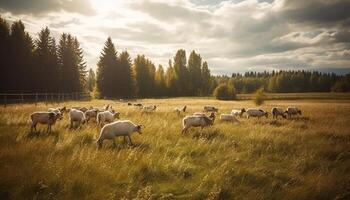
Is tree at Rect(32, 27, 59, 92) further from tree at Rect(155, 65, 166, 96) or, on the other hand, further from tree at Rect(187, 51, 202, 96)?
tree at Rect(187, 51, 202, 96)

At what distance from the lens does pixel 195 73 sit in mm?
101312

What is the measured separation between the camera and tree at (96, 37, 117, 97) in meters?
67.3

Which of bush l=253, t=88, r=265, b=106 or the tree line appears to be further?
bush l=253, t=88, r=265, b=106

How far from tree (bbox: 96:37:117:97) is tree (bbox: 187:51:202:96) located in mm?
37806

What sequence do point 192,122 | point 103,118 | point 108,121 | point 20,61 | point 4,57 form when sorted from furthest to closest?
1. point 20,61
2. point 4,57
3. point 108,121
4. point 103,118
5. point 192,122

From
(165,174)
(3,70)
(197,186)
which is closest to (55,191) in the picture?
(165,174)

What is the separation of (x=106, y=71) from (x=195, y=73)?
42.4 m

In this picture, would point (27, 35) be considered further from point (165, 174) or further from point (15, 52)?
point (165, 174)

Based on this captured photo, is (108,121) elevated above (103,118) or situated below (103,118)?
below

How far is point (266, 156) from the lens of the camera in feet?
35.3

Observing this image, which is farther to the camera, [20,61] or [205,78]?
[205,78]

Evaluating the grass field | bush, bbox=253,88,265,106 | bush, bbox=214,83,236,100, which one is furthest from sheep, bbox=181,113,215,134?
bush, bbox=214,83,236,100

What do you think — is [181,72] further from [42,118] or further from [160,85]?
[42,118]

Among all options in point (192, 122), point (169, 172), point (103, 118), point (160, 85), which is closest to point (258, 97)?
point (192, 122)
